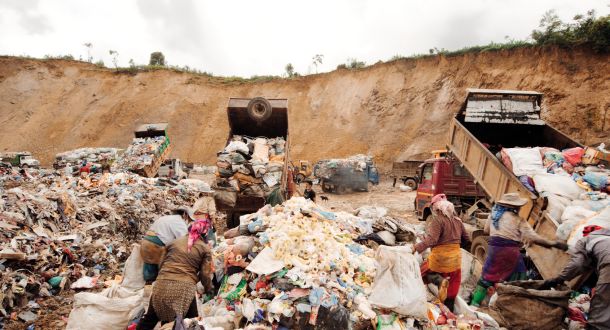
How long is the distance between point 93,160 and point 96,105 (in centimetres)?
1422

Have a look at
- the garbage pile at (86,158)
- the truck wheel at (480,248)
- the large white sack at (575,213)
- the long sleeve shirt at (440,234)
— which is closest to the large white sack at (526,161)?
the large white sack at (575,213)

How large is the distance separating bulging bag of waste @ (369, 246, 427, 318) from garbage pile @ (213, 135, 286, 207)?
3.61m

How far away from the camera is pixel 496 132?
699 centimetres

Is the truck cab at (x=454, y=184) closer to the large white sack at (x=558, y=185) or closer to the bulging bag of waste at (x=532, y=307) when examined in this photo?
the large white sack at (x=558, y=185)

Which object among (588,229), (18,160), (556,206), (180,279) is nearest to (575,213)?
(556,206)

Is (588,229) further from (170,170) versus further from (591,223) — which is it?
(170,170)

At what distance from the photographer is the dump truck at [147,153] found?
11.9 m

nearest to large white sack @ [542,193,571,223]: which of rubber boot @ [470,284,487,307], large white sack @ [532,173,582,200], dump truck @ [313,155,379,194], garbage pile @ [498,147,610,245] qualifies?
garbage pile @ [498,147,610,245]

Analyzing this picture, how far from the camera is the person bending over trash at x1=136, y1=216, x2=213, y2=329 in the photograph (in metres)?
2.67

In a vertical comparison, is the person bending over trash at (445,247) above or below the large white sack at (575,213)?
below

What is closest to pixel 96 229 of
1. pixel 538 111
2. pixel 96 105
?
pixel 538 111

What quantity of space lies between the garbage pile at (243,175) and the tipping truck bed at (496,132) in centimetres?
363

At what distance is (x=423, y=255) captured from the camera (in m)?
→ 4.47

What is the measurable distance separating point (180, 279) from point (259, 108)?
609 centimetres
